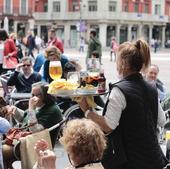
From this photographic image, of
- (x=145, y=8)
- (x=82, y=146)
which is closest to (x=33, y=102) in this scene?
(x=82, y=146)

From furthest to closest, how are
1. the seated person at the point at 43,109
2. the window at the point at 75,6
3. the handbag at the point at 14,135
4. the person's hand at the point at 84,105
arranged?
1. the window at the point at 75,6
2. the seated person at the point at 43,109
3. the handbag at the point at 14,135
4. the person's hand at the point at 84,105

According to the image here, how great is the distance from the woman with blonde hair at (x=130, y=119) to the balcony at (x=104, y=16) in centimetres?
7658

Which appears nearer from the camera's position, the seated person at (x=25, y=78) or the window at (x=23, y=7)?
the seated person at (x=25, y=78)

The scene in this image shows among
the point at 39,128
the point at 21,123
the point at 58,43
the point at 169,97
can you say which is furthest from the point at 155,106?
the point at 58,43

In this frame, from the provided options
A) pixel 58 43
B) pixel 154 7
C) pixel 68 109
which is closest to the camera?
pixel 68 109

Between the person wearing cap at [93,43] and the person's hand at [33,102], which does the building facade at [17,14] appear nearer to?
the person wearing cap at [93,43]

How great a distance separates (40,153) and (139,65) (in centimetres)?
100

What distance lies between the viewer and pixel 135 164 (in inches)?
166

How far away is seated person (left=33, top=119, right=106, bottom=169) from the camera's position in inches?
143

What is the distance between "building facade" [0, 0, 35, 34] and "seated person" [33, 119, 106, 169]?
77.6 metres

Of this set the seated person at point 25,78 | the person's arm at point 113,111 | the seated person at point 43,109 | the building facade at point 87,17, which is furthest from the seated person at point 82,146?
the building facade at point 87,17

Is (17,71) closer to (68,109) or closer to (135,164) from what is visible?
(68,109)

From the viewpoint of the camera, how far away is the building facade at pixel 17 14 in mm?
81000

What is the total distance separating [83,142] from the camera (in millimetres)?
3609
